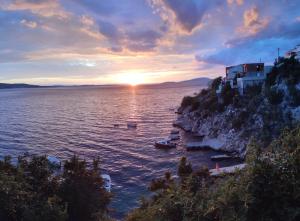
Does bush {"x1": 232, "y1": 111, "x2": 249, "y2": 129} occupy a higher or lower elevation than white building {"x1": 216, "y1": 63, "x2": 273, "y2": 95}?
lower

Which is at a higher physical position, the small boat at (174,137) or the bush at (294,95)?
the bush at (294,95)

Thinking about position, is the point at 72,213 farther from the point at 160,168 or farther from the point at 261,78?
the point at 261,78

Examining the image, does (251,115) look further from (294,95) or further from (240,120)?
(294,95)

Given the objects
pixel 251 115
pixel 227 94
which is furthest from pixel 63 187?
pixel 227 94

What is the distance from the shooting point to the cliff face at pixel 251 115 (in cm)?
5416

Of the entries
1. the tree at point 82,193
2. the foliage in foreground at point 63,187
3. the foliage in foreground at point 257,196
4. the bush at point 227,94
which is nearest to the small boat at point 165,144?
the bush at point 227,94

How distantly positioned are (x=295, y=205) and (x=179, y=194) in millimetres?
4371

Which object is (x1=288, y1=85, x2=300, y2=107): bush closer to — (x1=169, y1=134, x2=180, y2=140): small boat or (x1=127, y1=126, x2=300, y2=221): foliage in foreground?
(x1=169, y1=134, x2=180, y2=140): small boat

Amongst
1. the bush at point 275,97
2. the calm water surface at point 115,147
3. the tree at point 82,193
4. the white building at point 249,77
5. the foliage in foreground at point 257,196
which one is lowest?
the calm water surface at point 115,147

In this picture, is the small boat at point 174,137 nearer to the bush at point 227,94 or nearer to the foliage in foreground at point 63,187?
the bush at point 227,94

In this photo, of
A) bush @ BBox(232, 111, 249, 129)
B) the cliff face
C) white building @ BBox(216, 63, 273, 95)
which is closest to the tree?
the cliff face

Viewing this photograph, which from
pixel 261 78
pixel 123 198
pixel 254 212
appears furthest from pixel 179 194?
pixel 261 78

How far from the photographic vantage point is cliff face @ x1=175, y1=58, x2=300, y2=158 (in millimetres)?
54156

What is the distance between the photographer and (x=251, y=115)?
59.3m
